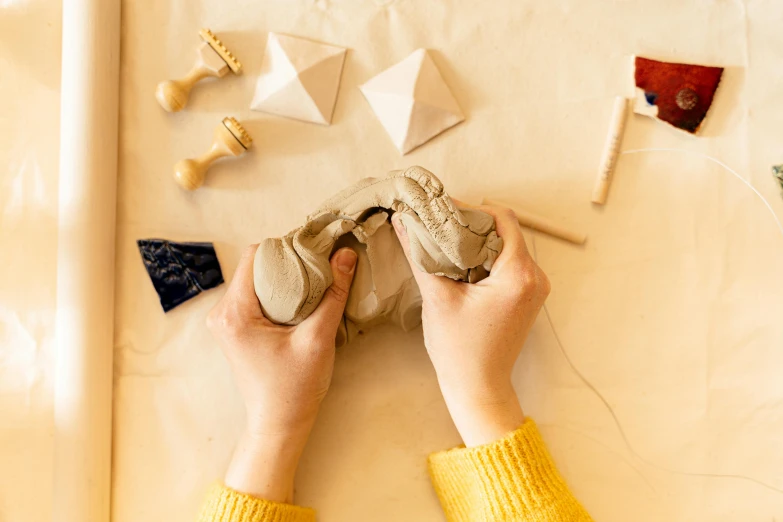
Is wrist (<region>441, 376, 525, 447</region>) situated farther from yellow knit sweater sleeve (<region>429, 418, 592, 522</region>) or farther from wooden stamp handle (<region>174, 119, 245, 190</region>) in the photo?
wooden stamp handle (<region>174, 119, 245, 190</region>)

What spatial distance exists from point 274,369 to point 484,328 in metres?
0.34

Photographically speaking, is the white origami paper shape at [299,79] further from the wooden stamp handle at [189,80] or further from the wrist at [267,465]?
the wrist at [267,465]

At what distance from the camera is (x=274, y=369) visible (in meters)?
0.85

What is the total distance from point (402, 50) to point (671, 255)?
634mm

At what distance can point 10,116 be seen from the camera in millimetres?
988

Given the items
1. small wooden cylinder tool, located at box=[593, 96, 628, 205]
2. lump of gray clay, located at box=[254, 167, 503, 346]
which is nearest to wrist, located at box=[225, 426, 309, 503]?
lump of gray clay, located at box=[254, 167, 503, 346]

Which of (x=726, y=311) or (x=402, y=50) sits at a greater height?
(x=402, y=50)

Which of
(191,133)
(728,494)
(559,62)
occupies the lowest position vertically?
(728,494)

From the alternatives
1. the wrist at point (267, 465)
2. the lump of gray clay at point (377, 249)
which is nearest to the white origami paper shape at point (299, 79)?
the lump of gray clay at point (377, 249)

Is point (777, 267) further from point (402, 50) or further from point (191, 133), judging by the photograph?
point (191, 133)

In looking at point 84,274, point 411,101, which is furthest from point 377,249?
point 84,274

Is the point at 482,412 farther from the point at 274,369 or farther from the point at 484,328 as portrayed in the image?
the point at 274,369

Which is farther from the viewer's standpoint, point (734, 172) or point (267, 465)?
point (734, 172)

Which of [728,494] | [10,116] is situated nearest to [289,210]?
[10,116]
